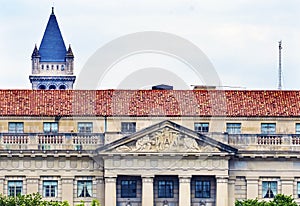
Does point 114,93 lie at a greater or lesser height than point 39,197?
greater

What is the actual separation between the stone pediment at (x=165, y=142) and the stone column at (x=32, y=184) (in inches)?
224

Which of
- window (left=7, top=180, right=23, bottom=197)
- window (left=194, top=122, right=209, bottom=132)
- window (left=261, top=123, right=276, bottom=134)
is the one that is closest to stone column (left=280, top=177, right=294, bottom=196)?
window (left=261, top=123, right=276, bottom=134)

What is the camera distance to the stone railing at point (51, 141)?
13650 centimetres

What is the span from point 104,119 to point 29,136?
7.55 meters

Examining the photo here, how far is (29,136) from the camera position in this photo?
447 feet

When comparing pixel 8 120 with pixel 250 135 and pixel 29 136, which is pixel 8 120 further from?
pixel 250 135

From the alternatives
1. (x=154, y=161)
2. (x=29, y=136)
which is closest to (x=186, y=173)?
(x=154, y=161)

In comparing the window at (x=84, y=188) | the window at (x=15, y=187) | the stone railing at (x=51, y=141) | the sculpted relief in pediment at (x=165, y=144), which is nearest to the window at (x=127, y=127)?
the stone railing at (x=51, y=141)

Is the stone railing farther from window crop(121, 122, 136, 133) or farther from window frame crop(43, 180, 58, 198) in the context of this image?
window crop(121, 122, 136, 133)

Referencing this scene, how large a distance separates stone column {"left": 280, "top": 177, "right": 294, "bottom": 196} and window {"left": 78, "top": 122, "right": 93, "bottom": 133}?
15779 mm

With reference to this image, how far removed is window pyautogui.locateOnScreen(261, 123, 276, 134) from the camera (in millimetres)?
141500

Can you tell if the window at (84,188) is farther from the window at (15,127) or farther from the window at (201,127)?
the window at (201,127)

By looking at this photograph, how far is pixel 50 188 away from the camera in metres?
138

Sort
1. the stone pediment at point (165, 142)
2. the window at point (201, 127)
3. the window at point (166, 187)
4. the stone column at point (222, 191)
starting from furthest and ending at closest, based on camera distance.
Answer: the window at point (201, 127) → the window at point (166, 187) → the stone column at point (222, 191) → the stone pediment at point (165, 142)
